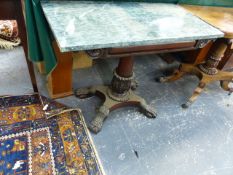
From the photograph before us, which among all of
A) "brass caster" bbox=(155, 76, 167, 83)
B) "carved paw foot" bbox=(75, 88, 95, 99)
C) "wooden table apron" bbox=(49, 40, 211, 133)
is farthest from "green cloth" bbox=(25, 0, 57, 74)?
"brass caster" bbox=(155, 76, 167, 83)

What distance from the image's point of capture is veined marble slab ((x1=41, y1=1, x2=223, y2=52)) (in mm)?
961

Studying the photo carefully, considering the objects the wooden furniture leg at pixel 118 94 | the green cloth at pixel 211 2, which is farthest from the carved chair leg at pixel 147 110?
the green cloth at pixel 211 2

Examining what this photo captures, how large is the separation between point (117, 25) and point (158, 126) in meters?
0.87

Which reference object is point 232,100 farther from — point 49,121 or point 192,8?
point 49,121

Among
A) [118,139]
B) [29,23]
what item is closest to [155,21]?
[29,23]

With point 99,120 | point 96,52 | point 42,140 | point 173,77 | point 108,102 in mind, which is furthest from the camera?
point 173,77

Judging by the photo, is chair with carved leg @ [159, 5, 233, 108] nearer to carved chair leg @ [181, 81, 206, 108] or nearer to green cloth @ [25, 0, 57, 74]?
carved chair leg @ [181, 81, 206, 108]

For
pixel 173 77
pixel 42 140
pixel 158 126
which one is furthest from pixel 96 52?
pixel 173 77

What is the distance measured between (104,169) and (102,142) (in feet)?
0.63

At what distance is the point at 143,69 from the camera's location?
2143mm

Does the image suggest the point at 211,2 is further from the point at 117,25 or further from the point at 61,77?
the point at 61,77

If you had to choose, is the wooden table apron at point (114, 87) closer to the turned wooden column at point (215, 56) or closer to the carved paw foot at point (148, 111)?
the carved paw foot at point (148, 111)

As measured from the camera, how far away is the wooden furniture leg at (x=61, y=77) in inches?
58.1

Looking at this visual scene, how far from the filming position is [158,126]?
161cm
